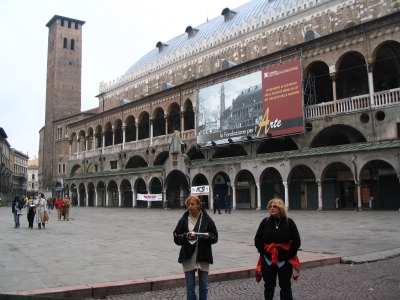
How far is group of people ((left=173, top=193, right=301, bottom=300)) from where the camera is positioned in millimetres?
4949

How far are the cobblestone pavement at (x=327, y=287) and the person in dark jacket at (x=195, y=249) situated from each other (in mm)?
1337

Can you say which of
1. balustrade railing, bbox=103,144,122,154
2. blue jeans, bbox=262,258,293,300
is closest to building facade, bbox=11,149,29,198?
balustrade railing, bbox=103,144,122,154

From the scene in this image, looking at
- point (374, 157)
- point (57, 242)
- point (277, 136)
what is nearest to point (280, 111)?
point (277, 136)

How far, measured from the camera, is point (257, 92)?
2983cm

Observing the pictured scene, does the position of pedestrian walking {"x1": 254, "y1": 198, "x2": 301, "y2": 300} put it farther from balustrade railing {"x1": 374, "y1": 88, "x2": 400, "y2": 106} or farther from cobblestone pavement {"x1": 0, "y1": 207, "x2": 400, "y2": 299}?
balustrade railing {"x1": 374, "y1": 88, "x2": 400, "y2": 106}

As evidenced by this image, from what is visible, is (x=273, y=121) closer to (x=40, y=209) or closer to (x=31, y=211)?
(x=40, y=209)

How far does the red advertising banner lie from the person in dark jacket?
22.6 meters

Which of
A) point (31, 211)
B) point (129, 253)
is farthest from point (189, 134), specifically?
point (129, 253)

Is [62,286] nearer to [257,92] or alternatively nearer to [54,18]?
[257,92]

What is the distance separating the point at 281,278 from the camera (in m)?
4.98

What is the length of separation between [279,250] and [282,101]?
2392 centimetres

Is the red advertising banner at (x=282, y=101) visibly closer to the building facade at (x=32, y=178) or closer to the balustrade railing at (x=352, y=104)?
the balustrade railing at (x=352, y=104)

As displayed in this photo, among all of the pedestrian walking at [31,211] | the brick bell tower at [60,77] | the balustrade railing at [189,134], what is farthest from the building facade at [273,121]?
the brick bell tower at [60,77]

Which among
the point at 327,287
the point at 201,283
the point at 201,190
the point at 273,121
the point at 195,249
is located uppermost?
the point at 273,121
